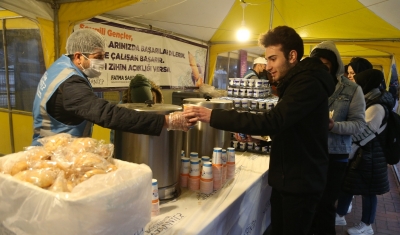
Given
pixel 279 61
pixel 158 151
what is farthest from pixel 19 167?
pixel 279 61

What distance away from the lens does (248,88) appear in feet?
9.96

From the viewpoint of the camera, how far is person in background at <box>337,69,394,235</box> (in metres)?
2.65

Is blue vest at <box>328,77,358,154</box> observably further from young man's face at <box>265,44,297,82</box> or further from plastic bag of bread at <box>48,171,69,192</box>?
plastic bag of bread at <box>48,171,69,192</box>

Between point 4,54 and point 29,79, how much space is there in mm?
559

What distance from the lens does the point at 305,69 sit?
1.41 meters

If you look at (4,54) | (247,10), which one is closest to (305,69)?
(247,10)

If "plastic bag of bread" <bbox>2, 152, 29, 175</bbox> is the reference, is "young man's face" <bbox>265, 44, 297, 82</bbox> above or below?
above

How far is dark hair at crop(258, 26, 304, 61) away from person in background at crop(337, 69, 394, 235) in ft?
5.27

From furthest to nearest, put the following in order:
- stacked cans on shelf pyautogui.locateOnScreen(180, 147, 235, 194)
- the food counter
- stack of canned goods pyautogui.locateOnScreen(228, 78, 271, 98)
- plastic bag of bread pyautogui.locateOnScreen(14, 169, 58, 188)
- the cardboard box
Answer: stack of canned goods pyautogui.locateOnScreen(228, 78, 271, 98)
stacked cans on shelf pyautogui.locateOnScreen(180, 147, 235, 194)
the food counter
plastic bag of bread pyautogui.locateOnScreen(14, 169, 58, 188)
the cardboard box

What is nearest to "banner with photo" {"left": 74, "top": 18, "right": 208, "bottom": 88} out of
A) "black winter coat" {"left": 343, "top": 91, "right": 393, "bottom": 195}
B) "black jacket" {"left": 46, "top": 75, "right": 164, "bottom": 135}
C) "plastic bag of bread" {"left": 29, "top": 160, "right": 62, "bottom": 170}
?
"black jacket" {"left": 46, "top": 75, "right": 164, "bottom": 135}

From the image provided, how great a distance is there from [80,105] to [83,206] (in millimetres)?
708

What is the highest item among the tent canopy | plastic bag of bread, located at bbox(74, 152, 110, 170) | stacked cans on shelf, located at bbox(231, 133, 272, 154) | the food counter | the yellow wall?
the tent canopy

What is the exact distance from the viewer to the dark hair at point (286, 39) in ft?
4.89

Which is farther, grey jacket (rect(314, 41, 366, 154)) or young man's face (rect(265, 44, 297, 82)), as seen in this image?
grey jacket (rect(314, 41, 366, 154))
